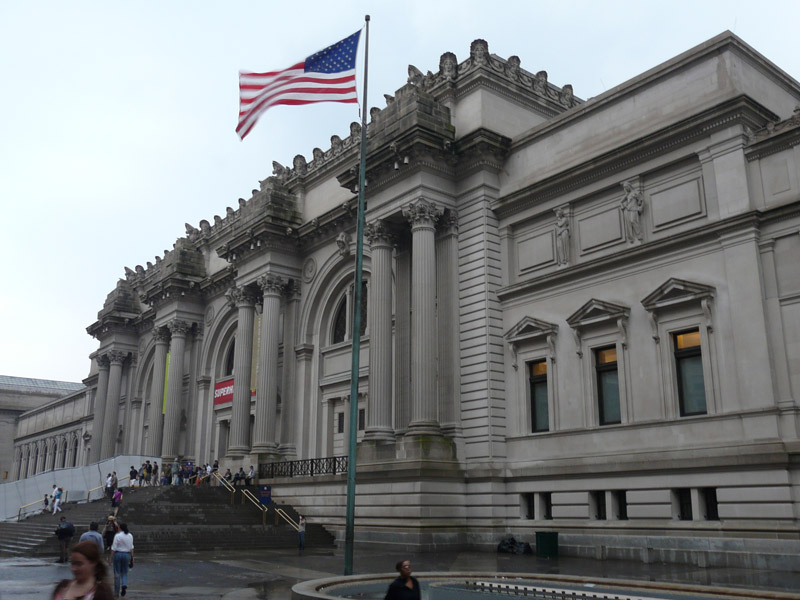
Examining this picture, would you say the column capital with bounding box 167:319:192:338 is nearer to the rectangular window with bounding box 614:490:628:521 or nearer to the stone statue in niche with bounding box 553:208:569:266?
the stone statue in niche with bounding box 553:208:569:266

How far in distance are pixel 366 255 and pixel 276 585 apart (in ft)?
68.7

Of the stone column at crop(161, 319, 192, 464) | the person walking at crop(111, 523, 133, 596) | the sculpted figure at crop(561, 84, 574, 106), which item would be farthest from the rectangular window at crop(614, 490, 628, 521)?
the stone column at crop(161, 319, 192, 464)

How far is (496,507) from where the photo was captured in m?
28.2

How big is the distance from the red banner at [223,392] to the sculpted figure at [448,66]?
23.3m

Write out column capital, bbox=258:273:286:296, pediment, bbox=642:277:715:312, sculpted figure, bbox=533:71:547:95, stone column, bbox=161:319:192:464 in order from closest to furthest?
pediment, bbox=642:277:715:312 → sculpted figure, bbox=533:71:547:95 → column capital, bbox=258:273:286:296 → stone column, bbox=161:319:192:464

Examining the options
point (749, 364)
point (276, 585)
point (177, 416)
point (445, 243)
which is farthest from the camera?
point (177, 416)

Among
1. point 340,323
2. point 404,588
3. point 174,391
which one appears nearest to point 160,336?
point 174,391

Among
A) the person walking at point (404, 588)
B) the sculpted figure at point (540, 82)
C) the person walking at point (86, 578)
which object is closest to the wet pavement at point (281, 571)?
the person walking at point (404, 588)

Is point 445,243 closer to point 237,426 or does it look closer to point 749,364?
point 749,364

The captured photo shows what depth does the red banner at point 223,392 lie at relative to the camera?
4697 cm

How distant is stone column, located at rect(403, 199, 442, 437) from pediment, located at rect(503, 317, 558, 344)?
298 cm

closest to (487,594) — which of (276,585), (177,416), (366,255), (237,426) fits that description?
(276,585)

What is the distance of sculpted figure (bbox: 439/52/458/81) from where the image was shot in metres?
33.7

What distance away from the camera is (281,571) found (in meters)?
21.1
